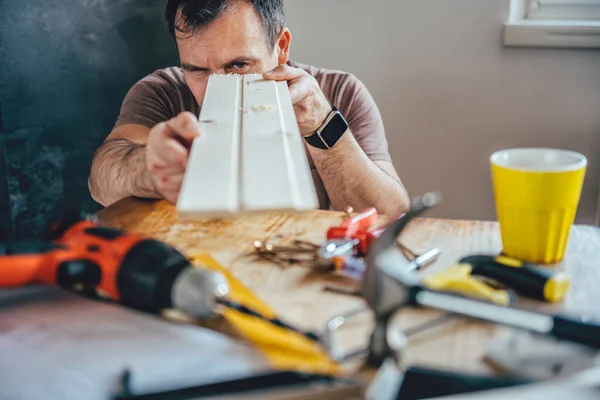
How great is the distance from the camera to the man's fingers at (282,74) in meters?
1.08

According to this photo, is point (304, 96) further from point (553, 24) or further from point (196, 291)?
point (553, 24)

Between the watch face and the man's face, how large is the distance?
0.22 m

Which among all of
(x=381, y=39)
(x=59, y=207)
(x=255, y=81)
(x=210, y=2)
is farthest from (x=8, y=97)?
(x=381, y=39)

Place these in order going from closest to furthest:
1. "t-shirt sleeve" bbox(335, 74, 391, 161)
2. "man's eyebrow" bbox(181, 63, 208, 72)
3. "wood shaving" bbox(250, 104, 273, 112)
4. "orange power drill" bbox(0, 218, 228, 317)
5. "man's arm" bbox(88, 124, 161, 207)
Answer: "orange power drill" bbox(0, 218, 228, 317), "wood shaving" bbox(250, 104, 273, 112), "man's arm" bbox(88, 124, 161, 207), "man's eyebrow" bbox(181, 63, 208, 72), "t-shirt sleeve" bbox(335, 74, 391, 161)

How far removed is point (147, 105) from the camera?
4.85 feet

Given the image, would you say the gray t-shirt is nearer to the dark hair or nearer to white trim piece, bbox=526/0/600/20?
the dark hair

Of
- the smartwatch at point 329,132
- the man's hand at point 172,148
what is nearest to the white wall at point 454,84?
the smartwatch at point 329,132

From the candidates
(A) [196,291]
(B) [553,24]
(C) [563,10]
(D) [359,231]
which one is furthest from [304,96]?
(C) [563,10]

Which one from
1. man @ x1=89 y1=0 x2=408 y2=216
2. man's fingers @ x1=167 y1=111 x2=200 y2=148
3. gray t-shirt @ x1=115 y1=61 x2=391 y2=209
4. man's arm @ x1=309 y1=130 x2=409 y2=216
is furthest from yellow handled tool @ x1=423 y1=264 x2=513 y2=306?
gray t-shirt @ x1=115 y1=61 x2=391 y2=209

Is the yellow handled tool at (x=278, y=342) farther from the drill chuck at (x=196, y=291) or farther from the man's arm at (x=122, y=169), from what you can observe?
the man's arm at (x=122, y=169)

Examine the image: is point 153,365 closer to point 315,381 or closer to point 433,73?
point 315,381

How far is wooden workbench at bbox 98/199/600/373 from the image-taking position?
600 millimetres

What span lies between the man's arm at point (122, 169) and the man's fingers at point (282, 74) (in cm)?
25

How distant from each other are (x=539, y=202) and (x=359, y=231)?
0.72 ft
